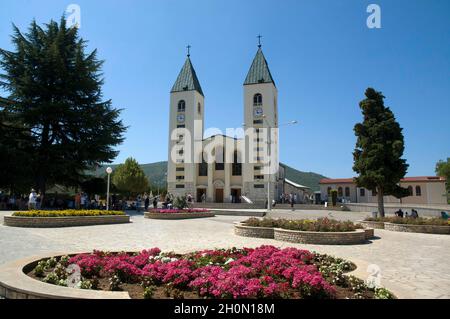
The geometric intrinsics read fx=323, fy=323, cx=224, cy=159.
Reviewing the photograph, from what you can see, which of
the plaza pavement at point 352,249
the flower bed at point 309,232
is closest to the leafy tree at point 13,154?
the plaza pavement at point 352,249

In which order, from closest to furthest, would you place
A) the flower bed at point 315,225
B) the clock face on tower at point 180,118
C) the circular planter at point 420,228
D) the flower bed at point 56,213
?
1. the flower bed at point 315,225
2. the flower bed at point 56,213
3. the circular planter at point 420,228
4. the clock face on tower at point 180,118

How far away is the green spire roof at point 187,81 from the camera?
55375mm

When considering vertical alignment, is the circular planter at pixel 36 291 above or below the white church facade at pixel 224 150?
below

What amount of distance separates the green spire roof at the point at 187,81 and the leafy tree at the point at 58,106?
74.3 feet

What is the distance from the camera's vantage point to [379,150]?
2173cm

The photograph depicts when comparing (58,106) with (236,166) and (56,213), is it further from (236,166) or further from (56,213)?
(236,166)

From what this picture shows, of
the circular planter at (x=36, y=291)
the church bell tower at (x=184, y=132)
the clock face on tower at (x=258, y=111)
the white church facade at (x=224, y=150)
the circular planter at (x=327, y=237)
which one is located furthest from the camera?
the church bell tower at (x=184, y=132)

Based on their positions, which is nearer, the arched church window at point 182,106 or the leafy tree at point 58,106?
the leafy tree at point 58,106

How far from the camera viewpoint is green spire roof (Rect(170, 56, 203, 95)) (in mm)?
55375

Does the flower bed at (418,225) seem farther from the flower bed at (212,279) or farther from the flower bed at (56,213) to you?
the flower bed at (56,213)

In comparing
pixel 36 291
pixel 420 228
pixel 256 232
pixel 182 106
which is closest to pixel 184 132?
pixel 182 106

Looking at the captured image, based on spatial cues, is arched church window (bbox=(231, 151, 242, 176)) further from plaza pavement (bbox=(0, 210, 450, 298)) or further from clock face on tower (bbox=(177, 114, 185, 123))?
plaza pavement (bbox=(0, 210, 450, 298))

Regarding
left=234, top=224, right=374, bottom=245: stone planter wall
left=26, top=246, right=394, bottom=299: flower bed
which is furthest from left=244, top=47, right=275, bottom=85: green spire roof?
left=26, top=246, right=394, bottom=299: flower bed

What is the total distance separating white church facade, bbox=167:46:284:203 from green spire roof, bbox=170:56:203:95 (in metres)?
0.26
